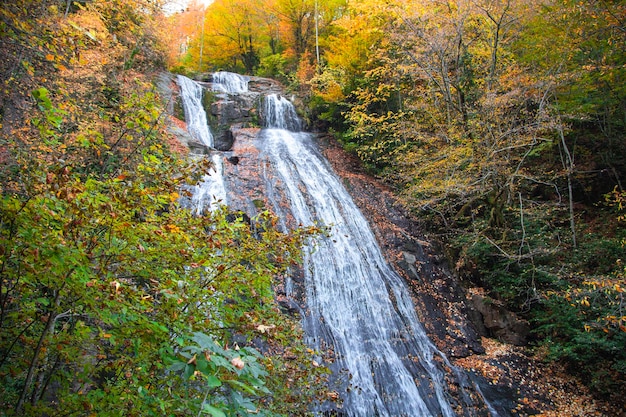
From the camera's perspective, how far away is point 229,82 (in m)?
20.9

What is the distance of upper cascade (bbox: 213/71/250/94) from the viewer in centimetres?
2019

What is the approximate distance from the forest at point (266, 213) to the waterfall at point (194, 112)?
1623 mm

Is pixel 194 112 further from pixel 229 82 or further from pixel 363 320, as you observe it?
pixel 363 320

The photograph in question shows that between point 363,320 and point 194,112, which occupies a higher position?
point 194,112

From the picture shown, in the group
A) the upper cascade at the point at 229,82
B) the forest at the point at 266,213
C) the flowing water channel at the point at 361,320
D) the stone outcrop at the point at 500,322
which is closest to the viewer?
the forest at the point at 266,213

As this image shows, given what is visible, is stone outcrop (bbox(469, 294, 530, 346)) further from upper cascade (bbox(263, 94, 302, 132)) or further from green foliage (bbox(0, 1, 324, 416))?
upper cascade (bbox(263, 94, 302, 132))

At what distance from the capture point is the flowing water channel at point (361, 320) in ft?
21.6

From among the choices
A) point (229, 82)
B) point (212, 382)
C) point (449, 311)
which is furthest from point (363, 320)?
point (229, 82)

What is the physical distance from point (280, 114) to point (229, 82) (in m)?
5.47

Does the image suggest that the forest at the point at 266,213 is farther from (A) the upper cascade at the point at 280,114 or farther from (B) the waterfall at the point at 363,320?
(B) the waterfall at the point at 363,320

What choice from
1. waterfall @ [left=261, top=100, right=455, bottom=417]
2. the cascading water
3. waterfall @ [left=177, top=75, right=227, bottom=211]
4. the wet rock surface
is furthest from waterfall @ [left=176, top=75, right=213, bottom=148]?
waterfall @ [left=261, top=100, right=455, bottom=417]

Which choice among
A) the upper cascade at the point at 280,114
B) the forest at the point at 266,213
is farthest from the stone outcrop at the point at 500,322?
the upper cascade at the point at 280,114

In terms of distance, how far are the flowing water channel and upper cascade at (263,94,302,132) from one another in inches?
206

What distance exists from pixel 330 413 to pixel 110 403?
16.0ft
